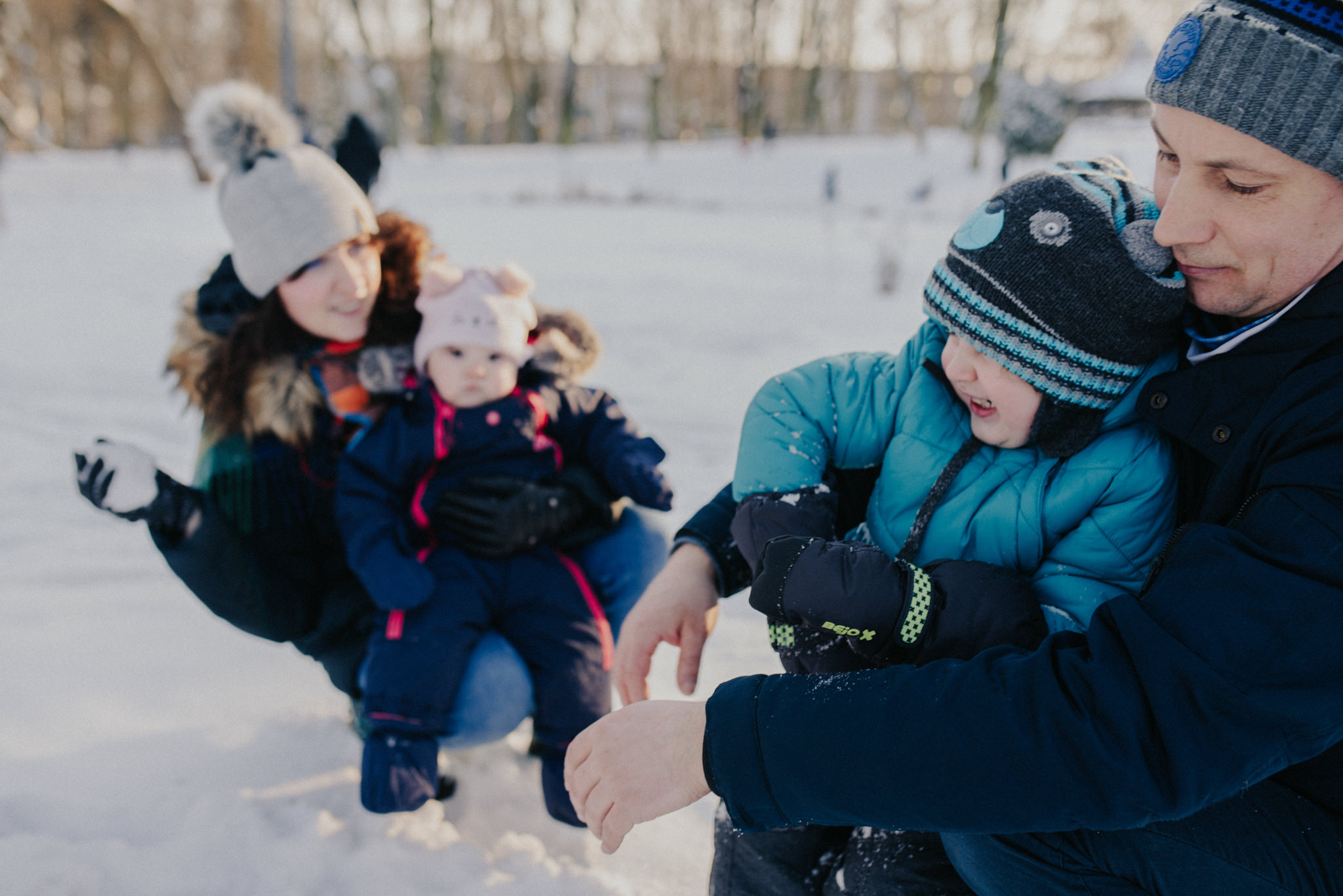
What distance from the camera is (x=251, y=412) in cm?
196

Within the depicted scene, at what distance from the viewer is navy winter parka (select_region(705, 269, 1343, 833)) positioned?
86 centimetres

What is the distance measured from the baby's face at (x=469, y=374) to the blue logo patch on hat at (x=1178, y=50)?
1.39 m

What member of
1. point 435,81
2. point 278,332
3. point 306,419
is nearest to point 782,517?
point 306,419

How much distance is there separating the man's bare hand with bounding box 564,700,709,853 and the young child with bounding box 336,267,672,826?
0.71 meters

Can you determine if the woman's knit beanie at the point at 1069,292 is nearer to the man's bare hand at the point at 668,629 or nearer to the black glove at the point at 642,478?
the man's bare hand at the point at 668,629

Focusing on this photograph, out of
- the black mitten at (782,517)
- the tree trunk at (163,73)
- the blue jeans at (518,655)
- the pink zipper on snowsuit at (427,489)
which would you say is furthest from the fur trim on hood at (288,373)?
the tree trunk at (163,73)

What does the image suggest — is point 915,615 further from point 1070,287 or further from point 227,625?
point 227,625

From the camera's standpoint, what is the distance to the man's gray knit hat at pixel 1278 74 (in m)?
0.95

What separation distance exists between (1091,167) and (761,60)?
29548mm

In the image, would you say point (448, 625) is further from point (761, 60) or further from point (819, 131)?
point (819, 131)

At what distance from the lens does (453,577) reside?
1.93 metres

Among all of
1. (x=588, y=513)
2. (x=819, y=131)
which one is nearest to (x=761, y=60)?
(x=819, y=131)

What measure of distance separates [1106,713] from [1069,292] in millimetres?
548

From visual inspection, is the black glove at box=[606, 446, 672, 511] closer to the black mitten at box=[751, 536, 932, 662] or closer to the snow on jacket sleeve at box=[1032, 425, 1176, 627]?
the black mitten at box=[751, 536, 932, 662]
